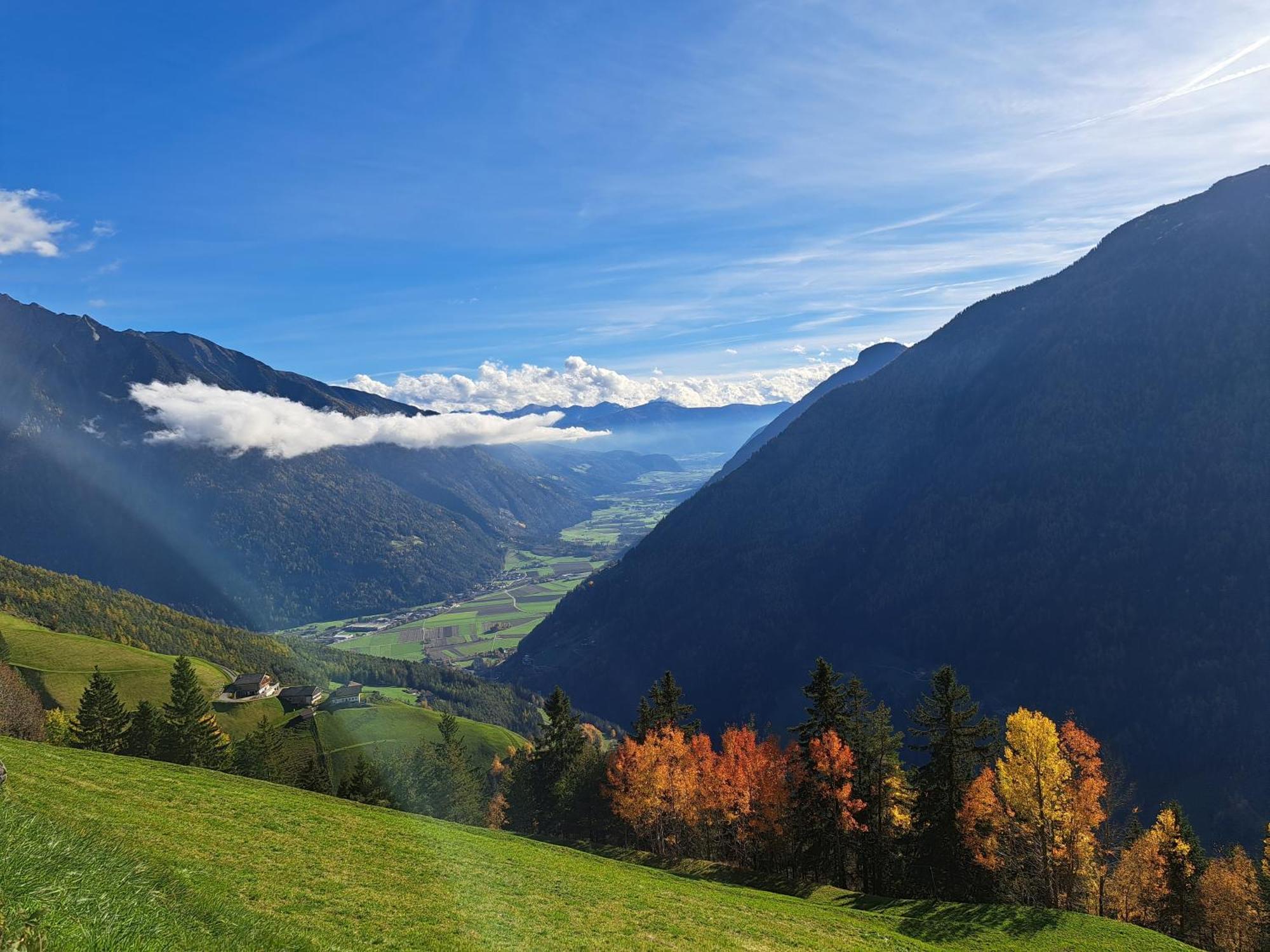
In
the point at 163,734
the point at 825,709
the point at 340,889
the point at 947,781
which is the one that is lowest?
the point at 163,734

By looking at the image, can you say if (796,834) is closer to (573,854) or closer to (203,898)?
(573,854)

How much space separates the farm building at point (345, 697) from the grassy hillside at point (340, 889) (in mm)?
134057

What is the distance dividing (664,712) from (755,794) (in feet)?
41.0

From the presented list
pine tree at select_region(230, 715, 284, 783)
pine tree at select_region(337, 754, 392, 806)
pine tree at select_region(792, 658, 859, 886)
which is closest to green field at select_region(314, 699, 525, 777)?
pine tree at select_region(230, 715, 284, 783)

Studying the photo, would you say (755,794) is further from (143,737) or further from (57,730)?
(57,730)

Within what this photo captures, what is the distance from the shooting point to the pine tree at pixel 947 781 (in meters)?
49.0

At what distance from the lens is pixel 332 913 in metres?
19.2

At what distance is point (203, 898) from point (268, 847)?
12650mm

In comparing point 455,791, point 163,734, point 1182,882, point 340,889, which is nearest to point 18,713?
point 163,734

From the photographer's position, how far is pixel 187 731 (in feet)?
236

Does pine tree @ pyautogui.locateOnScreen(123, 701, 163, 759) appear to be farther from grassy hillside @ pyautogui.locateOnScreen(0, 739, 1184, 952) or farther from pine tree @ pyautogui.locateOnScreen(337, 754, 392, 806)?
grassy hillside @ pyautogui.locateOnScreen(0, 739, 1184, 952)

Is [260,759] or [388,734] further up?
[260,759]

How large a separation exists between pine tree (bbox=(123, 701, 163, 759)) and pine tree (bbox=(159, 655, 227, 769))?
2.30 feet

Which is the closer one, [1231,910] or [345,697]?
[1231,910]
